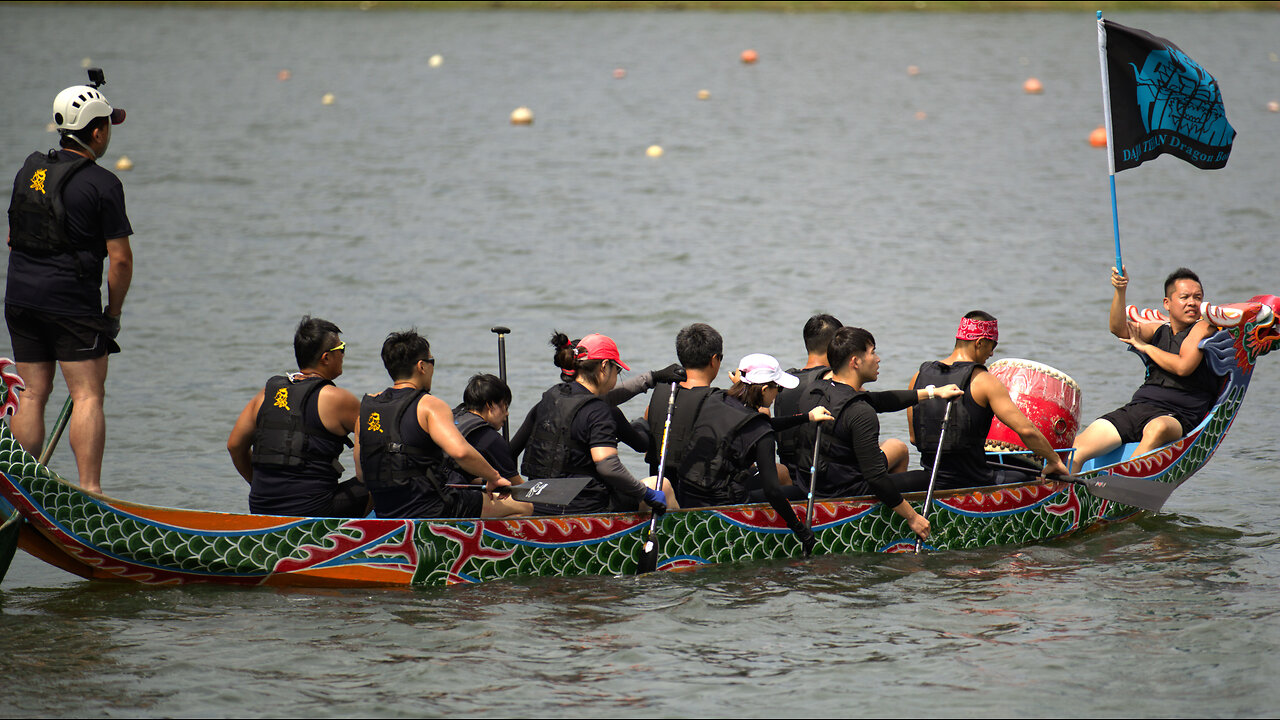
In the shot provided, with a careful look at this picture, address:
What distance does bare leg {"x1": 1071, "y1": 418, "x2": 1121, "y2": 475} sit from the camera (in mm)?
11031

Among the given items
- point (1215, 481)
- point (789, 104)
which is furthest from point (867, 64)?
point (1215, 481)

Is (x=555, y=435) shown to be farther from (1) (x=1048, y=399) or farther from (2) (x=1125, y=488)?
(2) (x=1125, y=488)

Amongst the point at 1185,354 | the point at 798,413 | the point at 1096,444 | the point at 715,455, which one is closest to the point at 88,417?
the point at 715,455

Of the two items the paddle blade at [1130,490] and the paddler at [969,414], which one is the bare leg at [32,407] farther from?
the paddle blade at [1130,490]

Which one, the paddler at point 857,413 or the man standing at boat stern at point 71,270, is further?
the paddler at point 857,413

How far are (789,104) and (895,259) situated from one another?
18929mm

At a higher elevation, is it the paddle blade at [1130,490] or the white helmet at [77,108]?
the white helmet at [77,108]

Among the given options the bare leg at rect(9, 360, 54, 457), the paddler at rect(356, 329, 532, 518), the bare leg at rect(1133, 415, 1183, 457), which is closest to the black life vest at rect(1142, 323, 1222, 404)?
the bare leg at rect(1133, 415, 1183, 457)

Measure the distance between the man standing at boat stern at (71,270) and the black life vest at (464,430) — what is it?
2081 mm

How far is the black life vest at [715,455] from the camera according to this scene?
8.94m

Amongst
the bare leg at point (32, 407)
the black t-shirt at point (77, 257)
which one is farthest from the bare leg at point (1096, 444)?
the bare leg at point (32, 407)

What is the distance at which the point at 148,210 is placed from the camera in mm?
25016

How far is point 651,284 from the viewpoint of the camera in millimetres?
21156

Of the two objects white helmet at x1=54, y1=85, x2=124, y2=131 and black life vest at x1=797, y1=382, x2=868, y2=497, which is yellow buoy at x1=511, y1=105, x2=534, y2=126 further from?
white helmet at x1=54, y1=85, x2=124, y2=131
